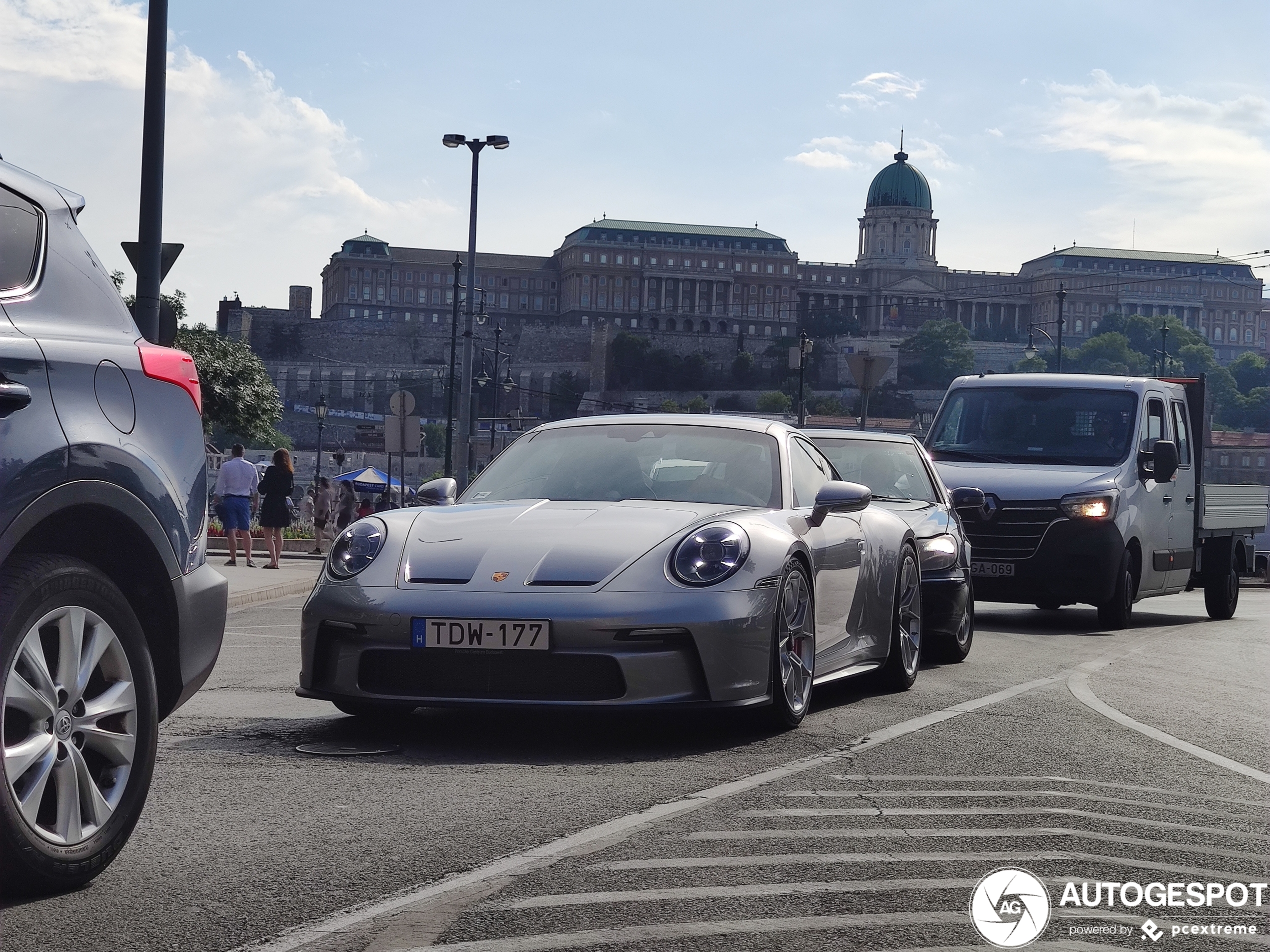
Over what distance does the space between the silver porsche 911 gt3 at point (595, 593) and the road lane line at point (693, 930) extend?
96.4 inches

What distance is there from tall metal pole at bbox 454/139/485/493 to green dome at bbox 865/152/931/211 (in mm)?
159096

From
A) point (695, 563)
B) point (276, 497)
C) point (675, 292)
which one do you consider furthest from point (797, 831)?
point (675, 292)

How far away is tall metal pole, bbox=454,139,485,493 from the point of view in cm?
3712

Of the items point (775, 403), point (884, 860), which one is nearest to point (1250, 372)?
point (775, 403)

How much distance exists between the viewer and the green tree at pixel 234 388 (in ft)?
198

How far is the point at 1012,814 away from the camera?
16.6ft

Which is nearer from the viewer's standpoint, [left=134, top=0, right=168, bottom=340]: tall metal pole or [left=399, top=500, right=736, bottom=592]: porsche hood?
[left=399, top=500, right=736, bottom=592]: porsche hood

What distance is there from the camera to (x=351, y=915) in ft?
12.2

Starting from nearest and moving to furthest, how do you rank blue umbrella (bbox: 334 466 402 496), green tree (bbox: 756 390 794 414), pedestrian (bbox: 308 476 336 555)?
pedestrian (bbox: 308 476 336 555) < blue umbrella (bbox: 334 466 402 496) < green tree (bbox: 756 390 794 414)

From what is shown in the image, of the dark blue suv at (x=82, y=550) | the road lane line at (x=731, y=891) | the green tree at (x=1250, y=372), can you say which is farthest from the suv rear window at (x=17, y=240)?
the green tree at (x=1250, y=372)

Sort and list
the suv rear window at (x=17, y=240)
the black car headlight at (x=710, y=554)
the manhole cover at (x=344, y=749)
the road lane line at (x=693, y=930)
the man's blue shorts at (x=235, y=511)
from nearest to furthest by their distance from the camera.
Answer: the road lane line at (x=693, y=930), the suv rear window at (x=17, y=240), the manhole cover at (x=344, y=749), the black car headlight at (x=710, y=554), the man's blue shorts at (x=235, y=511)

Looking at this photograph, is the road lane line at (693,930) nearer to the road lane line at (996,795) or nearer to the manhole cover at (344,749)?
the road lane line at (996,795)

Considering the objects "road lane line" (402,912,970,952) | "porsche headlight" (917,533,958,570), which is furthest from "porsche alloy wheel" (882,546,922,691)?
"road lane line" (402,912,970,952)

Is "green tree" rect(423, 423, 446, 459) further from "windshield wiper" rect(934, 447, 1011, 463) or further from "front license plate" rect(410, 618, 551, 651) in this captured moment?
"front license plate" rect(410, 618, 551, 651)
